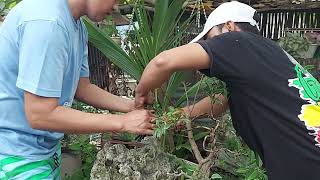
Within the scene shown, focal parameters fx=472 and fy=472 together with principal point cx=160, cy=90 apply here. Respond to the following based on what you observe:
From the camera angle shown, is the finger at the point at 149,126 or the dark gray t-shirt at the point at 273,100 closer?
the dark gray t-shirt at the point at 273,100

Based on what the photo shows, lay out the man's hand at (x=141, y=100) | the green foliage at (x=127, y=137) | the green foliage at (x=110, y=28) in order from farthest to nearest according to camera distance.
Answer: the green foliage at (x=110, y=28)
the green foliage at (x=127, y=137)
the man's hand at (x=141, y=100)

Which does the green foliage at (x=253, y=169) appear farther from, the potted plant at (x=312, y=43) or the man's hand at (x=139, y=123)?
the potted plant at (x=312, y=43)

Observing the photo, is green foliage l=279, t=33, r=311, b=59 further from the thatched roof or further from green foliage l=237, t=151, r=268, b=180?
green foliage l=237, t=151, r=268, b=180

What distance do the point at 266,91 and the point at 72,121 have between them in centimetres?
72

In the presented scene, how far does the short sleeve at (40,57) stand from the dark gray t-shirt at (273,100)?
0.52 meters

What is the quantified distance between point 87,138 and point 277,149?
6.85 ft

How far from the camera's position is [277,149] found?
1757 millimetres

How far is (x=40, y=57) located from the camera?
1.63m

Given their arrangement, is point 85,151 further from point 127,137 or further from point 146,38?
point 146,38

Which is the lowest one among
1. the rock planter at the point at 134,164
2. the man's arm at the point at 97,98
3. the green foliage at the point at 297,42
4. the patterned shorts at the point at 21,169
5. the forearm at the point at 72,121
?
the green foliage at the point at 297,42

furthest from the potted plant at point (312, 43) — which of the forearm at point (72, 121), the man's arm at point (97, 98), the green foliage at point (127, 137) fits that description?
the forearm at point (72, 121)

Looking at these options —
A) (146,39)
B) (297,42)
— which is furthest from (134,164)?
(297,42)

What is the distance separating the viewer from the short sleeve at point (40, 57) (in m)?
1.63

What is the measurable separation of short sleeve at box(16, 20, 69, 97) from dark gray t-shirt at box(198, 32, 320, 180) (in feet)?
1.71
